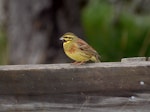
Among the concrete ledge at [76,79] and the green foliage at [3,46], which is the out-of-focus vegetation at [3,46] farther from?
the concrete ledge at [76,79]

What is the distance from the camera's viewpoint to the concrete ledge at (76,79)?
2549 millimetres

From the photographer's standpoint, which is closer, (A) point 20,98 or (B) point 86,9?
(A) point 20,98

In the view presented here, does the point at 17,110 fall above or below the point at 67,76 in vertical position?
below

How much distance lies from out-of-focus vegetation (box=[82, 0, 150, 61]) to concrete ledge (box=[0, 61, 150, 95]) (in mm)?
3824

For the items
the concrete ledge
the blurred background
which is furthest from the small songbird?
the blurred background

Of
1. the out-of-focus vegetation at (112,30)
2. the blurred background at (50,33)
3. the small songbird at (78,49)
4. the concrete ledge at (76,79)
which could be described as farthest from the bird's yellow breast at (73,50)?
the blurred background at (50,33)

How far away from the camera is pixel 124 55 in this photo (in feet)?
22.4

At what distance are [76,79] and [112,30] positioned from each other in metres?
5.50

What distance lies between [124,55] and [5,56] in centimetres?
Result: 170

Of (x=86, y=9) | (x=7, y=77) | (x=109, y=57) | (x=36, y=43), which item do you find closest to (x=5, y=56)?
(x=36, y=43)

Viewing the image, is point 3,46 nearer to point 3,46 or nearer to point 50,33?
point 3,46

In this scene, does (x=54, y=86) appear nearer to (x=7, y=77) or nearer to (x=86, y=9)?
(x=7, y=77)

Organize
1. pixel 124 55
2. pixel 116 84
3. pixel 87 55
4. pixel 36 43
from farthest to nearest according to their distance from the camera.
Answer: pixel 36 43
pixel 124 55
pixel 87 55
pixel 116 84

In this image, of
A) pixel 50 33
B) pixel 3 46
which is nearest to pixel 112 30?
A: pixel 50 33
